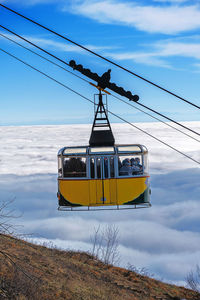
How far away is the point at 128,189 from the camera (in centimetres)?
1571

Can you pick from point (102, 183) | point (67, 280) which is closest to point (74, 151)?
point (102, 183)

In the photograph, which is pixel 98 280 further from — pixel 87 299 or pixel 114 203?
pixel 114 203

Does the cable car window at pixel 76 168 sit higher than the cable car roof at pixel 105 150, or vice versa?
the cable car roof at pixel 105 150

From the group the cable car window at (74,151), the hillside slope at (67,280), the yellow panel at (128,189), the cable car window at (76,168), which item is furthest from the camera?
the hillside slope at (67,280)

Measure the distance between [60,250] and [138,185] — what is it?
21.6m

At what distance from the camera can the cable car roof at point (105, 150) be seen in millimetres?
15648

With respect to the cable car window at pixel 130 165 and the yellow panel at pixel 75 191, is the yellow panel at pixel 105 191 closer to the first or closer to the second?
the yellow panel at pixel 75 191

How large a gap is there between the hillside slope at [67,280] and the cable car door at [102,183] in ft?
13.7

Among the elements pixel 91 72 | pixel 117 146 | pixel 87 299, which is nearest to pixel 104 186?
pixel 117 146

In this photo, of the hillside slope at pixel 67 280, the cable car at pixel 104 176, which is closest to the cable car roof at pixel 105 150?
the cable car at pixel 104 176

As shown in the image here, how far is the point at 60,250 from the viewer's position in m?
34.8

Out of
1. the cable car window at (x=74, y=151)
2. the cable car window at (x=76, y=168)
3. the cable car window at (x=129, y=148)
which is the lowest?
the cable car window at (x=76, y=168)

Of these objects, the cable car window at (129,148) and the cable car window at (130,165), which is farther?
the cable car window at (130,165)

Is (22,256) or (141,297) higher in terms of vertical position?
(22,256)
